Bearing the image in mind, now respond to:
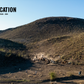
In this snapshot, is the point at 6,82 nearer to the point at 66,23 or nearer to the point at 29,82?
the point at 29,82

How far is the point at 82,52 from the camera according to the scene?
14.7m

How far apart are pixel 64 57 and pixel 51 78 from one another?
6793mm

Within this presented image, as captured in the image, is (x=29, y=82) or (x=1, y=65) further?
(x=1, y=65)

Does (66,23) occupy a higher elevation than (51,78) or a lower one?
higher

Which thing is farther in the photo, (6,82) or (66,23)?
(66,23)

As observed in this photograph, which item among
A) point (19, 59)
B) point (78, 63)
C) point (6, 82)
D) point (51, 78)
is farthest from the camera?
point (19, 59)

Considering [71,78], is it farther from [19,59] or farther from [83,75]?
[19,59]

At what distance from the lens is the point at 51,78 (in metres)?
8.55

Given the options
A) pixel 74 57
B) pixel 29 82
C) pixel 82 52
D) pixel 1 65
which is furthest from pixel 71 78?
pixel 1 65

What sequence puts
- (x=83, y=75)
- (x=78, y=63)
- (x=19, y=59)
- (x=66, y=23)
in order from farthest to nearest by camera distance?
(x=66, y=23) → (x=19, y=59) → (x=78, y=63) → (x=83, y=75)

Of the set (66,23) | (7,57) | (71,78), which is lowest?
(71,78)

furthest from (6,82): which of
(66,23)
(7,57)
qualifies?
(66,23)

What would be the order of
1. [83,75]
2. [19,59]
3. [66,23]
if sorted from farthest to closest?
[66,23] → [19,59] → [83,75]

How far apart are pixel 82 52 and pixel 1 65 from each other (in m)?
12.1
